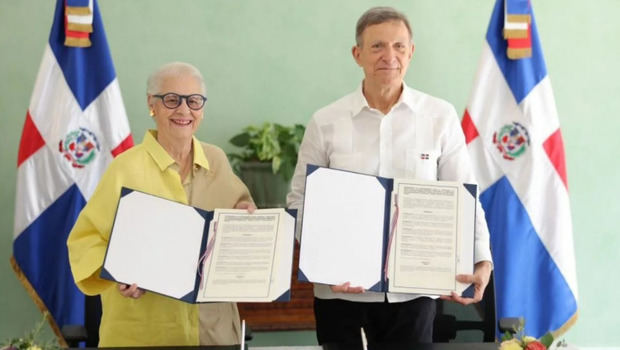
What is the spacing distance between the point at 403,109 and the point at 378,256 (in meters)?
0.49

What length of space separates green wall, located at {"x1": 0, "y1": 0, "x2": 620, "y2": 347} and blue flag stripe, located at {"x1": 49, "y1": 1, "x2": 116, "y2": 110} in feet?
1.01

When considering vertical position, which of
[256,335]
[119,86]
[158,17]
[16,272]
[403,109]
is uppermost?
[158,17]

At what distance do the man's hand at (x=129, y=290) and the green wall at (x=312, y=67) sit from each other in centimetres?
188

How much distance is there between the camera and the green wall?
354cm

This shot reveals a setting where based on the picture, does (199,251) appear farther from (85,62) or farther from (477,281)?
(85,62)

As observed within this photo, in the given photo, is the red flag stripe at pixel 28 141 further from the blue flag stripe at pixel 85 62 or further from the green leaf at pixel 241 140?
the green leaf at pixel 241 140

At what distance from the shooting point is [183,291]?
178 centimetres

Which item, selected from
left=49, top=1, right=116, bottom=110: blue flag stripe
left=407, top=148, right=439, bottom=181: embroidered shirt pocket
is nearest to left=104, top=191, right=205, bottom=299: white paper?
left=407, top=148, right=439, bottom=181: embroidered shirt pocket

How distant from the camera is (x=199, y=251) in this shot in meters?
1.82

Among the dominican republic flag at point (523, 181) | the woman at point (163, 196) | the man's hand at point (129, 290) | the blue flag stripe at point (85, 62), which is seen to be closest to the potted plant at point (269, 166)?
the blue flag stripe at point (85, 62)

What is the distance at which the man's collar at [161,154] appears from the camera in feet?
6.39

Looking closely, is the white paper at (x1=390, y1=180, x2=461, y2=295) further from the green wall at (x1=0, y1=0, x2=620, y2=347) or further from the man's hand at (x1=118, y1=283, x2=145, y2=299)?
the green wall at (x1=0, y1=0, x2=620, y2=347)

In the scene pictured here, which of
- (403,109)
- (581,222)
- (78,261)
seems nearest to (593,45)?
(581,222)

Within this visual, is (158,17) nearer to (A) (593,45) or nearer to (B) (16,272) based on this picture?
(B) (16,272)
